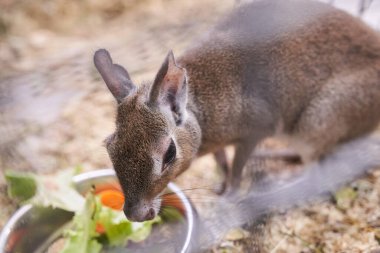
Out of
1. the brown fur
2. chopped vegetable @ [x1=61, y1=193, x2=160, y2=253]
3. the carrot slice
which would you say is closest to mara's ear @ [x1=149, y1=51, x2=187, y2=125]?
the brown fur

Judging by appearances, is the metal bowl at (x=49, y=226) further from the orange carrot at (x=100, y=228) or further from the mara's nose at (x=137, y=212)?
the mara's nose at (x=137, y=212)

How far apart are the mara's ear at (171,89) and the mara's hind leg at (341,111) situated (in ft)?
3.53

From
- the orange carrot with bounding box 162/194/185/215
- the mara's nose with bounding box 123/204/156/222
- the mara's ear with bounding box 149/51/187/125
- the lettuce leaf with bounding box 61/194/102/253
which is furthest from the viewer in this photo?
the lettuce leaf with bounding box 61/194/102/253

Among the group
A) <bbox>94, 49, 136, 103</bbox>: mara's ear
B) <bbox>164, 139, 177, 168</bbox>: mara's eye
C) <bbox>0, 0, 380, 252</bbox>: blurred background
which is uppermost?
<bbox>94, 49, 136, 103</bbox>: mara's ear

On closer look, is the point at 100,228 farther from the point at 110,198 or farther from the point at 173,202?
the point at 173,202

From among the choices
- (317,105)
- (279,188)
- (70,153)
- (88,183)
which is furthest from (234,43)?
(70,153)

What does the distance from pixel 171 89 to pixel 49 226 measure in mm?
1410

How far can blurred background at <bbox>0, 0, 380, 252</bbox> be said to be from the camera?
3598 millimetres

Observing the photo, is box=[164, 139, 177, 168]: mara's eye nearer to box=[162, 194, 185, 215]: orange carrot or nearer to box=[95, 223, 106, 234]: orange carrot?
box=[162, 194, 185, 215]: orange carrot

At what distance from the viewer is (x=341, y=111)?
142 inches

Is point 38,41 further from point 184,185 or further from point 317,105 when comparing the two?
point 317,105

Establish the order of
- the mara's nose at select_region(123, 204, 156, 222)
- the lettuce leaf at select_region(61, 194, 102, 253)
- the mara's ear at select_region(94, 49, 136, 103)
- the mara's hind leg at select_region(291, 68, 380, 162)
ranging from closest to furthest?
the mara's nose at select_region(123, 204, 156, 222), the mara's ear at select_region(94, 49, 136, 103), the lettuce leaf at select_region(61, 194, 102, 253), the mara's hind leg at select_region(291, 68, 380, 162)

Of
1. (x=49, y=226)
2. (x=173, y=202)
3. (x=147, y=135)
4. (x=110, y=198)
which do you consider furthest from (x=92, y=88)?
(x=147, y=135)

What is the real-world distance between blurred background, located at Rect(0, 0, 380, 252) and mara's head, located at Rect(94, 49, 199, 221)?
957 millimetres
